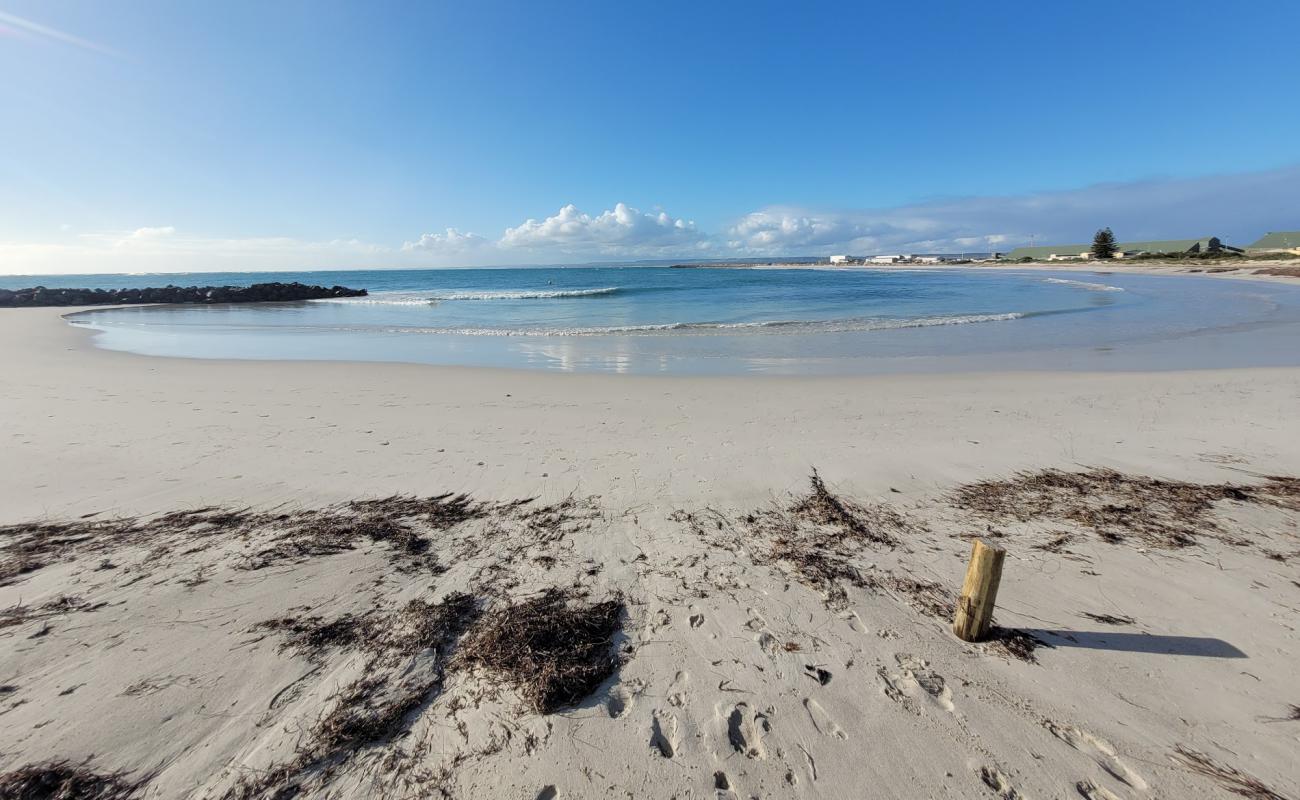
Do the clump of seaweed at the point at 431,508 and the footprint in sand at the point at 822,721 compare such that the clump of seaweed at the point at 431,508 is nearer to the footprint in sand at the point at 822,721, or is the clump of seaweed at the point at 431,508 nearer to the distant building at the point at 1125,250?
the footprint in sand at the point at 822,721

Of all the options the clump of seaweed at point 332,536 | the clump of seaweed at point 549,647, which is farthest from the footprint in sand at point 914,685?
the clump of seaweed at point 332,536

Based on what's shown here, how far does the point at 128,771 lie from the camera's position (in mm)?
2498

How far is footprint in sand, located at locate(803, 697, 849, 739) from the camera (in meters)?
2.78

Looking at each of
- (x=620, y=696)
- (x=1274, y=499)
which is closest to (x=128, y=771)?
(x=620, y=696)

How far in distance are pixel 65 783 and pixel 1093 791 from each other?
5006 mm

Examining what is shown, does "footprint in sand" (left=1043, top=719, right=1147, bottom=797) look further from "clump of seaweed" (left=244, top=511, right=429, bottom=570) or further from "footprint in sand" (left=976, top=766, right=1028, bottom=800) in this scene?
"clump of seaweed" (left=244, top=511, right=429, bottom=570)

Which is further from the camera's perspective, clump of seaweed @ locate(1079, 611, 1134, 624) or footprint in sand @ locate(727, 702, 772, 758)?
clump of seaweed @ locate(1079, 611, 1134, 624)

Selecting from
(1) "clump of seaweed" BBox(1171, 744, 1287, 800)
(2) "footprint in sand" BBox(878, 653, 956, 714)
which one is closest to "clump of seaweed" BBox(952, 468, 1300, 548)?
(1) "clump of seaweed" BBox(1171, 744, 1287, 800)

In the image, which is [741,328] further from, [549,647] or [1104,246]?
[1104,246]

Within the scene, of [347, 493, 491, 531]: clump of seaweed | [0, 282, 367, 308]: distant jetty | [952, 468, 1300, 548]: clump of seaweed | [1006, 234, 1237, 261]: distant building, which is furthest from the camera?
[1006, 234, 1237, 261]: distant building

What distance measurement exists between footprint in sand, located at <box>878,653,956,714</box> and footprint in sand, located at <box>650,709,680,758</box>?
1.31 meters

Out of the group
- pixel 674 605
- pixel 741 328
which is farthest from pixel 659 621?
pixel 741 328

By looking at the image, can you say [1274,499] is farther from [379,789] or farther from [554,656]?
[379,789]

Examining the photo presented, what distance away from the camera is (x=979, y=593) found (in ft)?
10.6
